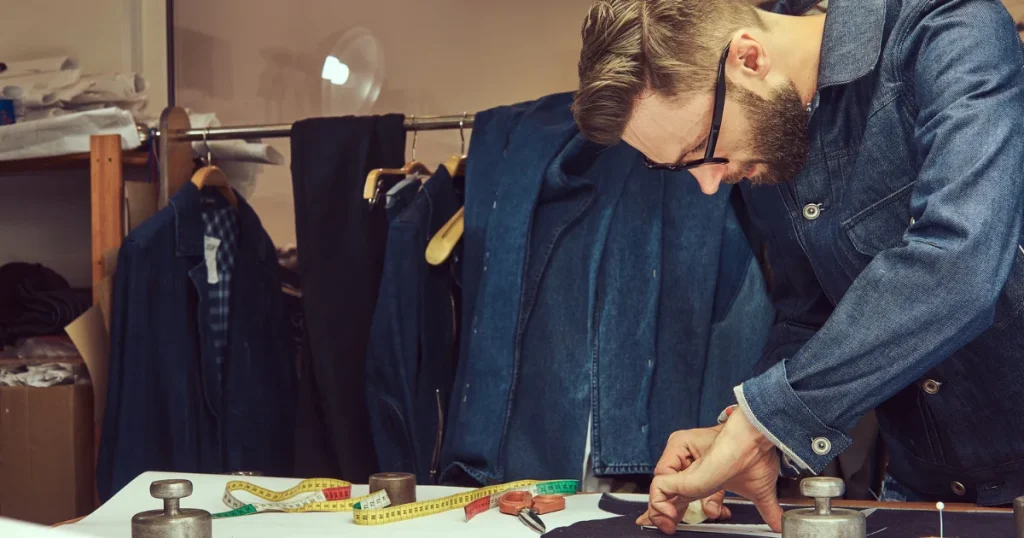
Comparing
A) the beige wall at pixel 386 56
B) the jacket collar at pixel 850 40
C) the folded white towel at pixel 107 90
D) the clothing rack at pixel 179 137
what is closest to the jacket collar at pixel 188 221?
the clothing rack at pixel 179 137

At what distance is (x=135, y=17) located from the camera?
3.86 meters

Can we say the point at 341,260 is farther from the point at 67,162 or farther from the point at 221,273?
the point at 67,162

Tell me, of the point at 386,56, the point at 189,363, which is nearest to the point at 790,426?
the point at 189,363

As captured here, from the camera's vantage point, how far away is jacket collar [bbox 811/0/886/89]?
56.4 inches

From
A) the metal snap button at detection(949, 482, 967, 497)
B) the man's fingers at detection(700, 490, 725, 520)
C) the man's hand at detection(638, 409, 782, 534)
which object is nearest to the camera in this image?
the man's hand at detection(638, 409, 782, 534)

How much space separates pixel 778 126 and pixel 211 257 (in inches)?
68.2

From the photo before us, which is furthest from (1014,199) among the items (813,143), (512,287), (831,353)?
(512,287)

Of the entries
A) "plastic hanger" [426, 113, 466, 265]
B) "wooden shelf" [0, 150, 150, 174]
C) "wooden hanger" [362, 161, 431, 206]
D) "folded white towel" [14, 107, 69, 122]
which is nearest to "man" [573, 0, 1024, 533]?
"plastic hanger" [426, 113, 466, 265]

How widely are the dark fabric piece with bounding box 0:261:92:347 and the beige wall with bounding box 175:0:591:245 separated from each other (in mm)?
769

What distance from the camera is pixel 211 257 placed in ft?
9.18

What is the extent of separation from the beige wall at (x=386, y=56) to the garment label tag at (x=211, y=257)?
90 cm

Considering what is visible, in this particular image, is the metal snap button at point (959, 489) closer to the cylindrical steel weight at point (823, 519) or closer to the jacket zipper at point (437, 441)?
the cylindrical steel weight at point (823, 519)

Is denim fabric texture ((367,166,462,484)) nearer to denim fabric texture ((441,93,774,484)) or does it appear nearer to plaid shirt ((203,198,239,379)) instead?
denim fabric texture ((441,93,774,484))

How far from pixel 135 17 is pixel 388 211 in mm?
1873
